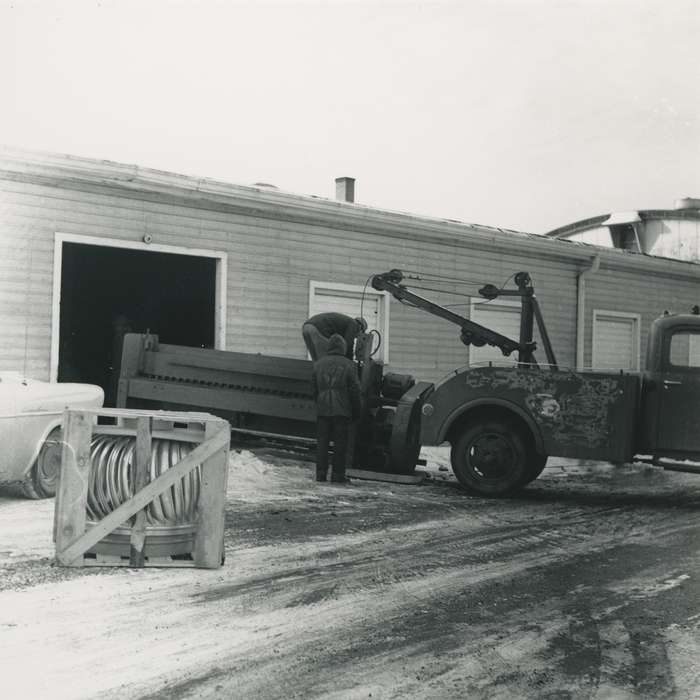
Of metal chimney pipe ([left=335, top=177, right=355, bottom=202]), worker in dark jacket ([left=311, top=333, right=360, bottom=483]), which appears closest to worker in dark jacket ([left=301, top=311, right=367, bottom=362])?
worker in dark jacket ([left=311, top=333, right=360, bottom=483])

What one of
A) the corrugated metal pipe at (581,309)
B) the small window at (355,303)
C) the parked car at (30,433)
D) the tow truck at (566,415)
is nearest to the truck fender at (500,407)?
the tow truck at (566,415)

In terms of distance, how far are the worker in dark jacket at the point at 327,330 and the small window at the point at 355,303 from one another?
6.61 ft

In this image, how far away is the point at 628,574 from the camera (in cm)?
665

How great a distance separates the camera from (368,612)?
5.39 metres

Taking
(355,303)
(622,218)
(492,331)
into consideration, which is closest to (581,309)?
(355,303)

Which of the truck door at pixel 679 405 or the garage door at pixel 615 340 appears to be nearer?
the truck door at pixel 679 405

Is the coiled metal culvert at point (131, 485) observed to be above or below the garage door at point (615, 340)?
below

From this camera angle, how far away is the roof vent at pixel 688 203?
27.1m

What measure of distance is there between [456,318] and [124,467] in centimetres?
702

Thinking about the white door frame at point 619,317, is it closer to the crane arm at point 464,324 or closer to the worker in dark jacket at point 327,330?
the crane arm at point 464,324

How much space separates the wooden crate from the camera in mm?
5656

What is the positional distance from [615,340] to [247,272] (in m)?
9.49

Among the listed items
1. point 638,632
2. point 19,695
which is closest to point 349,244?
Result: point 638,632

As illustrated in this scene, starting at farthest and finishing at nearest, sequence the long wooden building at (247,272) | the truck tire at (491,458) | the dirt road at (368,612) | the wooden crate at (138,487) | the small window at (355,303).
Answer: the small window at (355,303), the long wooden building at (247,272), the truck tire at (491,458), the wooden crate at (138,487), the dirt road at (368,612)
